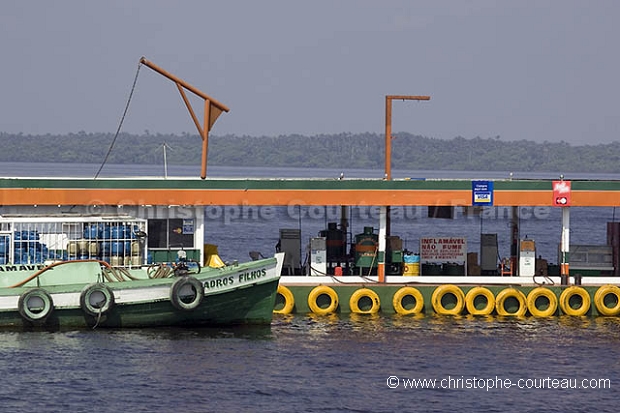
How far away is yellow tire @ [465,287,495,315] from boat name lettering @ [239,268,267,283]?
742cm

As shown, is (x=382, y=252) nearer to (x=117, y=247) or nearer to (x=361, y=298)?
(x=361, y=298)

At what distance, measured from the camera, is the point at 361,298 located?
3759cm

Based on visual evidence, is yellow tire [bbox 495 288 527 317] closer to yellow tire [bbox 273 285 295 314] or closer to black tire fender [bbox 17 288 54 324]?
yellow tire [bbox 273 285 295 314]

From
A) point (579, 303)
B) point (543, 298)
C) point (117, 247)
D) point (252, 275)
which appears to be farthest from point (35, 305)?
point (579, 303)

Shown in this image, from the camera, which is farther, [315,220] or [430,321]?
[315,220]

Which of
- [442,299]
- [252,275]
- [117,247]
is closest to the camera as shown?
[252,275]

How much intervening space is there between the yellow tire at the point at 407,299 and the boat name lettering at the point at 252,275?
5128 mm

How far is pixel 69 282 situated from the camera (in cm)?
3459

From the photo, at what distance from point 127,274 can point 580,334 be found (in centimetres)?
1469

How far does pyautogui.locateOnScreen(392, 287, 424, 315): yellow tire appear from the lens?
37625mm

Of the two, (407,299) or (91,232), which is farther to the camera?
(407,299)

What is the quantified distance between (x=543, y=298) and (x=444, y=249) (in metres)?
4.09

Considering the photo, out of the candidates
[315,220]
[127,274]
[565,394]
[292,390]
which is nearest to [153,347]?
[127,274]

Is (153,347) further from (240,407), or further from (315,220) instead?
(315,220)
